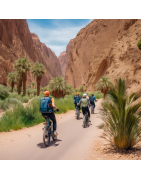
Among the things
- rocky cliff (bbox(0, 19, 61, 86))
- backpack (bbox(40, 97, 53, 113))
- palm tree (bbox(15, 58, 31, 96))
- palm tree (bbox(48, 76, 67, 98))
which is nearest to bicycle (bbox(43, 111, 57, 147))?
backpack (bbox(40, 97, 53, 113))

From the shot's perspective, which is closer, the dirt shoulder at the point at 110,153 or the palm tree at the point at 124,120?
the dirt shoulder at the point at 110,153

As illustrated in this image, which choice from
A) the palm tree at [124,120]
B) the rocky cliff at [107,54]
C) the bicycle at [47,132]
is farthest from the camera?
the rocky cliff at [107,54]

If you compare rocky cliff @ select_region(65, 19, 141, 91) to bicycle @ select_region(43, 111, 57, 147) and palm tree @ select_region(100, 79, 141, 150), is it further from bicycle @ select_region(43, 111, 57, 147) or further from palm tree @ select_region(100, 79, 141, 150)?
bicycle @ select_region(43, 111, 57, 147)

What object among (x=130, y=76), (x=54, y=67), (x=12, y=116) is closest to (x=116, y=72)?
(x=130, y=76)

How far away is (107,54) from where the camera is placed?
187 feet

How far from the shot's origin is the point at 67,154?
484cm

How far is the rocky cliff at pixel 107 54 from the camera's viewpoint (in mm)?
41375

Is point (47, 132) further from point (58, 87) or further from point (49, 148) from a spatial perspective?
point (58, 87)

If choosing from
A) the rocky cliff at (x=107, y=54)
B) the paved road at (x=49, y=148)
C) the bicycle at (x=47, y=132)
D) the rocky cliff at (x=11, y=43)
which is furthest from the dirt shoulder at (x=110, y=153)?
the rocky cliff at (x=11, y=43)

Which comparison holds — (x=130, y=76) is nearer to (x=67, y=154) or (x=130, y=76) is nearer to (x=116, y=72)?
(x=116, y=72)

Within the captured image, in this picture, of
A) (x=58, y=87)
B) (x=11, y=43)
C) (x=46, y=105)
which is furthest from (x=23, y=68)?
(x=11, y=43)

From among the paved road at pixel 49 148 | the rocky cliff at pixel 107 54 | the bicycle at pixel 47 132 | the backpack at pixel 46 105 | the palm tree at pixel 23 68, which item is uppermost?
the rocky cliff at pixel 107 54

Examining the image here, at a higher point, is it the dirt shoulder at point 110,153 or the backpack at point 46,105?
the backpack at point 46,105

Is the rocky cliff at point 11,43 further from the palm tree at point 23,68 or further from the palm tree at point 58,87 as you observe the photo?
the palm tree at point 58,87
